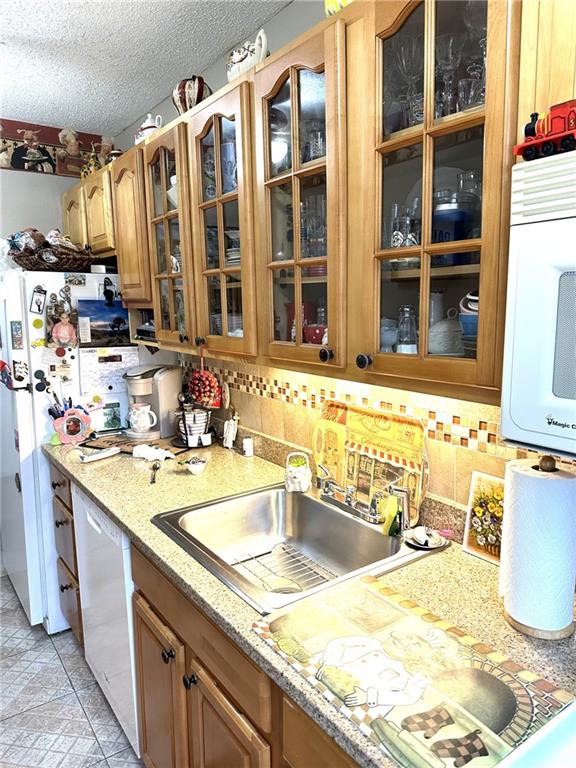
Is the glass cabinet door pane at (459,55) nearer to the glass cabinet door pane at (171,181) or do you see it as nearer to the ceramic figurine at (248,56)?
the ceramic figurine at (248,56)

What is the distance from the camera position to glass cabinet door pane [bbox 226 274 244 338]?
5.14 feet

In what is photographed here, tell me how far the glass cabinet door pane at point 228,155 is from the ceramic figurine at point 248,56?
0.13 m

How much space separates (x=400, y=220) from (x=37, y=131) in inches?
108

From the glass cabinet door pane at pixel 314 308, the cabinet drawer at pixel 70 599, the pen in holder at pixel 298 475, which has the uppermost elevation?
the glass cabinet door pane at pixel 314 308

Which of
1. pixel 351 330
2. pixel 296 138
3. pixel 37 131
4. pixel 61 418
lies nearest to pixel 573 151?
pixel 351 330

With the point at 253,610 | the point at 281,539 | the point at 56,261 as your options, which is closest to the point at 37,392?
the point at 56,261

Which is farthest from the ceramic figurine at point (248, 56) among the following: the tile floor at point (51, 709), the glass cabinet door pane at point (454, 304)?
the tile floor at point (51, 709)

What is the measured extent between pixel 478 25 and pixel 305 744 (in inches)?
49.6

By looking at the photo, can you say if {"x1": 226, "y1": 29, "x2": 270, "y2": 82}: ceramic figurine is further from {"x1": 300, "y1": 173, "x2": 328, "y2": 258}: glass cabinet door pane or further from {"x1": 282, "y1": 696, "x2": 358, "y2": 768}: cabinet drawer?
{"x1": 282, "y1": 696, "x2": 358, "y2": 768}: cabinet drawer

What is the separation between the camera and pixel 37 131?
294 centimetres

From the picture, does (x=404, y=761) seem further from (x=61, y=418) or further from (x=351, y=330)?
(x=61, y=418)

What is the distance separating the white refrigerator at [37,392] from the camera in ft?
7.55

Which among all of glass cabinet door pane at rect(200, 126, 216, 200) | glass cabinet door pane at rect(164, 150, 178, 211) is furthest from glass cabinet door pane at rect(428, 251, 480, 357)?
glass cabinet door pane at rect(164, 150, 178, 211)

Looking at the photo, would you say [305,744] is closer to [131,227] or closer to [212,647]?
[212,647]
